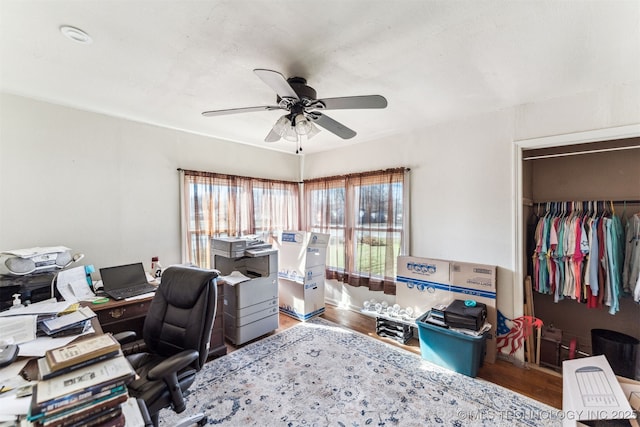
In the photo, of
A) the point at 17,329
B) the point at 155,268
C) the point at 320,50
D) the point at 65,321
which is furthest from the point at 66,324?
the point at 320,50

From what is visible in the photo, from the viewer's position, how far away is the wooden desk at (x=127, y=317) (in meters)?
2.03

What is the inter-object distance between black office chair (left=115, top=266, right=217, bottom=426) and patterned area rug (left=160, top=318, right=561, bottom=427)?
385 millimetres

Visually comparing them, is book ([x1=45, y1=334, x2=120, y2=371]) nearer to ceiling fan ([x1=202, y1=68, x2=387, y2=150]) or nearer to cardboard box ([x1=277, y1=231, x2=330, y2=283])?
ceiling fan ([x1=202, y1=68, x2=387, y2=150])

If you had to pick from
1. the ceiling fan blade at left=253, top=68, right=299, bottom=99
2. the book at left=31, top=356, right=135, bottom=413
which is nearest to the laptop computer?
the book at left=31, top=356, right=135, bottom=413

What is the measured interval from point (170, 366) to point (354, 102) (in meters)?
1.80

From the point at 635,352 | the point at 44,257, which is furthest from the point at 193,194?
the point at 635,352

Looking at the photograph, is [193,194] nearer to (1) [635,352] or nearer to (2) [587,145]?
(2) [587,145]

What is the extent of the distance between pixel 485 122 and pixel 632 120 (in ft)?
3.26

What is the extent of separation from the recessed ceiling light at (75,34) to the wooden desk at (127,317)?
5.77 ft

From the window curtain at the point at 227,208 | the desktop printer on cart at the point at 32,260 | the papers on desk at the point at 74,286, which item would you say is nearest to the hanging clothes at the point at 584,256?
the window curtain at the point at 227,208

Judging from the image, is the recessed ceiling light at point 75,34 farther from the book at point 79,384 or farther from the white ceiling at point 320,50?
the book at point 79,384

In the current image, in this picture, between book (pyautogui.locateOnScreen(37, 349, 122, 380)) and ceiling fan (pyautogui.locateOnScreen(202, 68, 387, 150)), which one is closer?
book (pyautogui.locateOnScreen(37, 349, 122, 380))

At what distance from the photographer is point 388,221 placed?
3.49 meters

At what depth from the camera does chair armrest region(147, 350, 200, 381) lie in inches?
51.5
